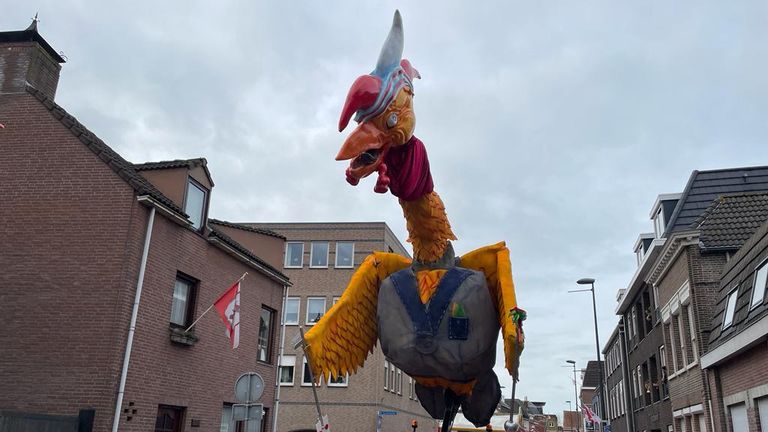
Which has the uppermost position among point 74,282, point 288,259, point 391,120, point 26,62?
point 288,259

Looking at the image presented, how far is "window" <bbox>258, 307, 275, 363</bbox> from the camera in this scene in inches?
728

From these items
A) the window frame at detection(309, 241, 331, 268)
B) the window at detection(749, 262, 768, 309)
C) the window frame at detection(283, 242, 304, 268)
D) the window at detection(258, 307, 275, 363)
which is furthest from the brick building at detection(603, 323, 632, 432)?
the window at detection(749, 262, 768, 309)

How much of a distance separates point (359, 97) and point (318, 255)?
30403mm

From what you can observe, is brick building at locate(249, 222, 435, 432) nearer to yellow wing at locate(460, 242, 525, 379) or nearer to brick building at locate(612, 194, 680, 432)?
brick building at locate(612, 194, 680, 432)

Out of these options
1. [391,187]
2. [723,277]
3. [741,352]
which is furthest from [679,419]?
[391,187]

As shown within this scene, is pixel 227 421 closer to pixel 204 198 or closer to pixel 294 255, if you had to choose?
pixel 204 198

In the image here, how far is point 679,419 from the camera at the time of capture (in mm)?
19562

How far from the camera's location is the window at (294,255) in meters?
33.8

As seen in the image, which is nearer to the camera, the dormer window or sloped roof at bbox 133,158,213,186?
sloped roof at bbox 133,158,213,186

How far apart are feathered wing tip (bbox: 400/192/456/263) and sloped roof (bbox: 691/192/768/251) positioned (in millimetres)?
14195

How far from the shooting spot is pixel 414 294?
14.2 feet

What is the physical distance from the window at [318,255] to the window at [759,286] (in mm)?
23618

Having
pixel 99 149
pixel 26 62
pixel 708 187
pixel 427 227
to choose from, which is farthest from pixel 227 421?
pixel 708 187

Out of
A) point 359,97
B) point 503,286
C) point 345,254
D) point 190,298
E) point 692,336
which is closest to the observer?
point 359,97
